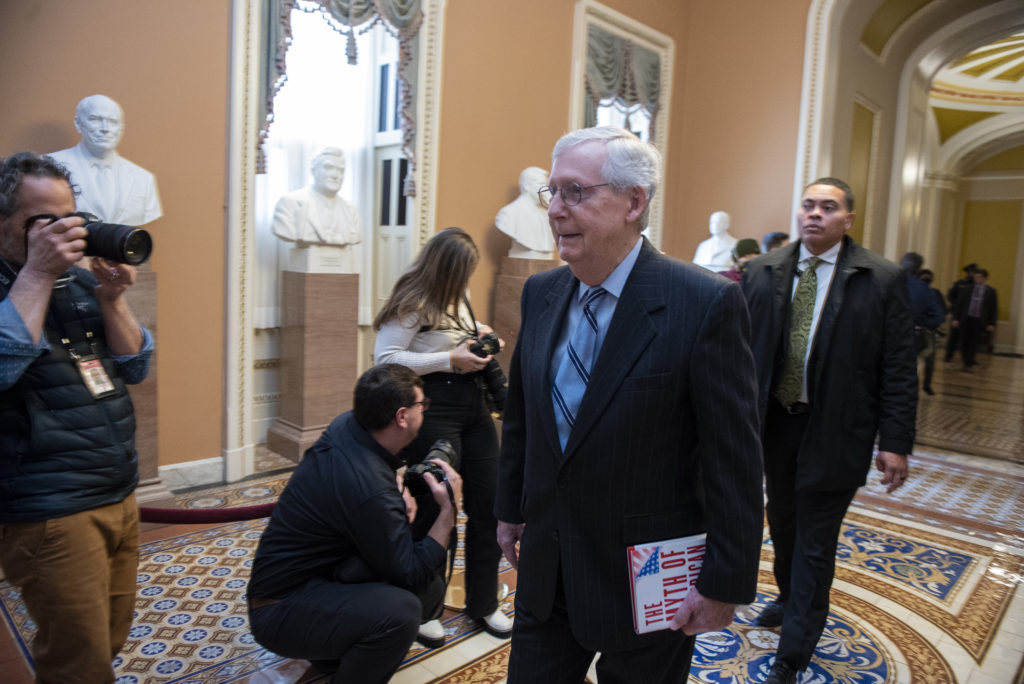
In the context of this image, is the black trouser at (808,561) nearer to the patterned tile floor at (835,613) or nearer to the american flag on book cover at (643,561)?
the patterned tile floor at (835,613)

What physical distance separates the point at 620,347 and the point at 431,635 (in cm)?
182

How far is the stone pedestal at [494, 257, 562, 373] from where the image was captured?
6.14 meters

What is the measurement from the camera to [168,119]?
427 centimetres

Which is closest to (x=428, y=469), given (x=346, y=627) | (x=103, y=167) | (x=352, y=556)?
(x=352, y=556)

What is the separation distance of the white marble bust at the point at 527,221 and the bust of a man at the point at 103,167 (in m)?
2.98

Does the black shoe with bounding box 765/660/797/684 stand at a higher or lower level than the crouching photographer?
lower

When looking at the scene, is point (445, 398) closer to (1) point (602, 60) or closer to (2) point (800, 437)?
(2) point (800, 437)

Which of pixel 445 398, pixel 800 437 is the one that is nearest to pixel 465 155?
pixel 445 398

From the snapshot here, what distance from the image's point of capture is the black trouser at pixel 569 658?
1449 mm

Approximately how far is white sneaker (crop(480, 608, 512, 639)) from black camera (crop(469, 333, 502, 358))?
1066 mm

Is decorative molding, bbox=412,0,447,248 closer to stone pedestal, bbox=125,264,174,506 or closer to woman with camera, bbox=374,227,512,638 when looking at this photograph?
stone pedestal, bbox=125,264,174,506

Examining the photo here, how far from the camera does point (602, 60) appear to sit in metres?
7.28

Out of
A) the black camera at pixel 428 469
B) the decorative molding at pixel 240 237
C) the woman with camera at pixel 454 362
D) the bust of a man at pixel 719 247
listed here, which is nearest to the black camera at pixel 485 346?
the woman with camera at pixel 454 362

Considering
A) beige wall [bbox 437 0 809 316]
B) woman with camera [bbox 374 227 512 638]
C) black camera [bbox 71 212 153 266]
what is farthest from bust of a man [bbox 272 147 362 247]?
black camera [bbox 71 212 153 266]
